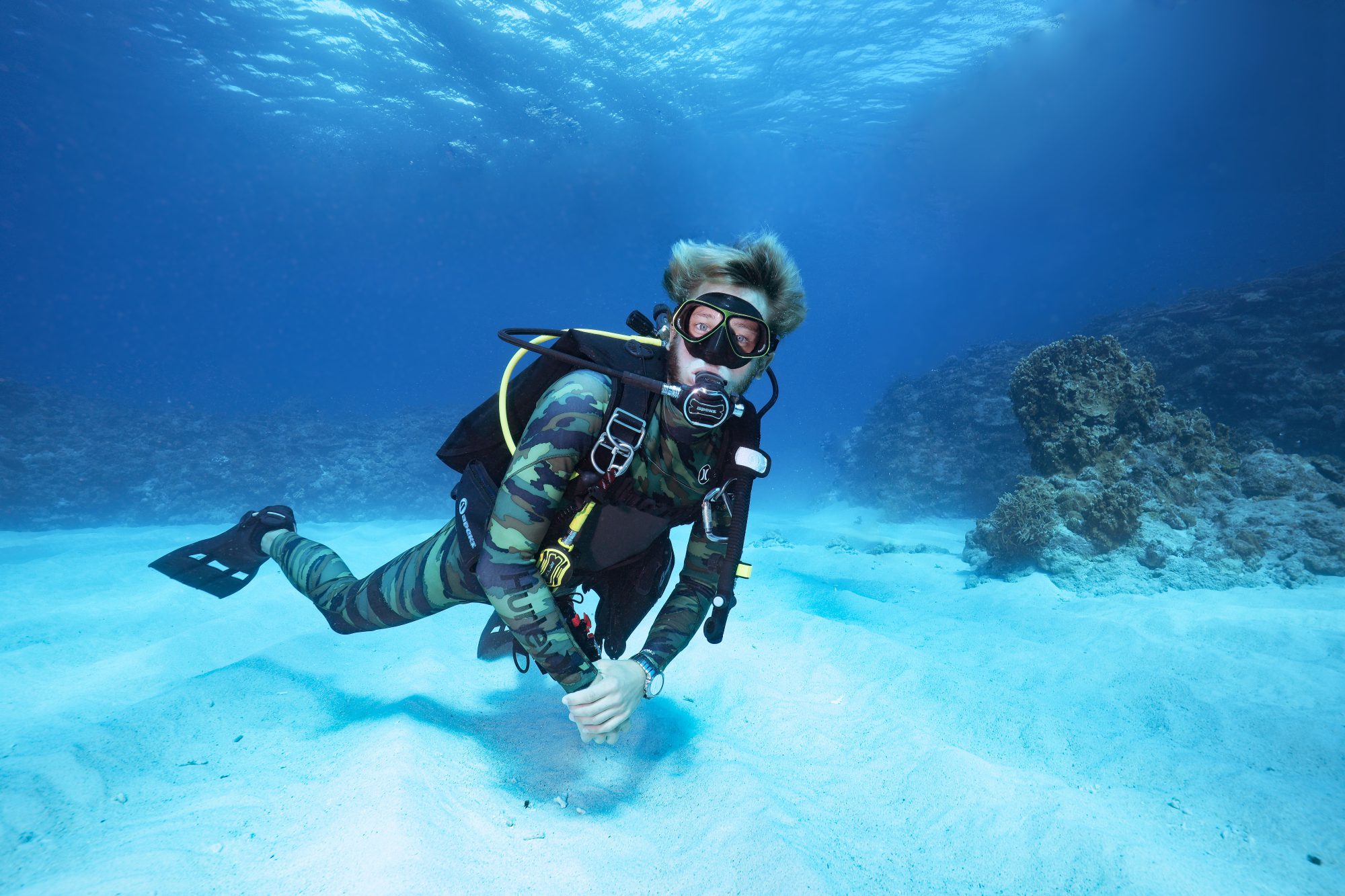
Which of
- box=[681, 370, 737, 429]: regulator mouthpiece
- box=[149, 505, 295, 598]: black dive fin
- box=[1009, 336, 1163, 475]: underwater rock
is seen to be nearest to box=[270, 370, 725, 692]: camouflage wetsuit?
box=[681, 370, 737, 429]: regulator mouthpiece

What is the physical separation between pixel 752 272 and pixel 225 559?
479 centimetres

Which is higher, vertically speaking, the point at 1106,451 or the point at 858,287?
the point at 858,287

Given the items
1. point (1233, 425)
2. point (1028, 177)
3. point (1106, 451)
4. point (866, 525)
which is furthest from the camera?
point (1028, 177)

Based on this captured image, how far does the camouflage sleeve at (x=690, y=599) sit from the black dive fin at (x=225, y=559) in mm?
3333

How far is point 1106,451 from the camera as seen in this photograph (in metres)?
7.88

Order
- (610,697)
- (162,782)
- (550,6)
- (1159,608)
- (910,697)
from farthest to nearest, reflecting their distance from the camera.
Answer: (550,6), (1159,608), (910,697), (162,782), (610,697)

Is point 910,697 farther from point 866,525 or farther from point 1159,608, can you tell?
point 866,525

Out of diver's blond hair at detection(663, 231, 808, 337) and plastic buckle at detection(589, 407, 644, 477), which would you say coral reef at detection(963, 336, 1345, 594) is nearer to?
diver's blond hair at detection(663, 231, 808, 337)

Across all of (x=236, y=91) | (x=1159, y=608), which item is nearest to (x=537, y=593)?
(x=1159, y=608)

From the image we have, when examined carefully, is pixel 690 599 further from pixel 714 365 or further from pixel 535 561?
pixel 714 365

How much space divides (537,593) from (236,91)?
37311 millimetres


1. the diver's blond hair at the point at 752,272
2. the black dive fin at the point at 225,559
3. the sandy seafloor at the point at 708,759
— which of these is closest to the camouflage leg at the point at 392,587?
the sandy seafloor at the point at 708,759

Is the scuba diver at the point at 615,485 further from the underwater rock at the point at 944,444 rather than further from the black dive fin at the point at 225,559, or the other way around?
the underwater rock at the point at 944,444

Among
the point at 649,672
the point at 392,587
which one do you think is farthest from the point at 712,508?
the point at 392,587
